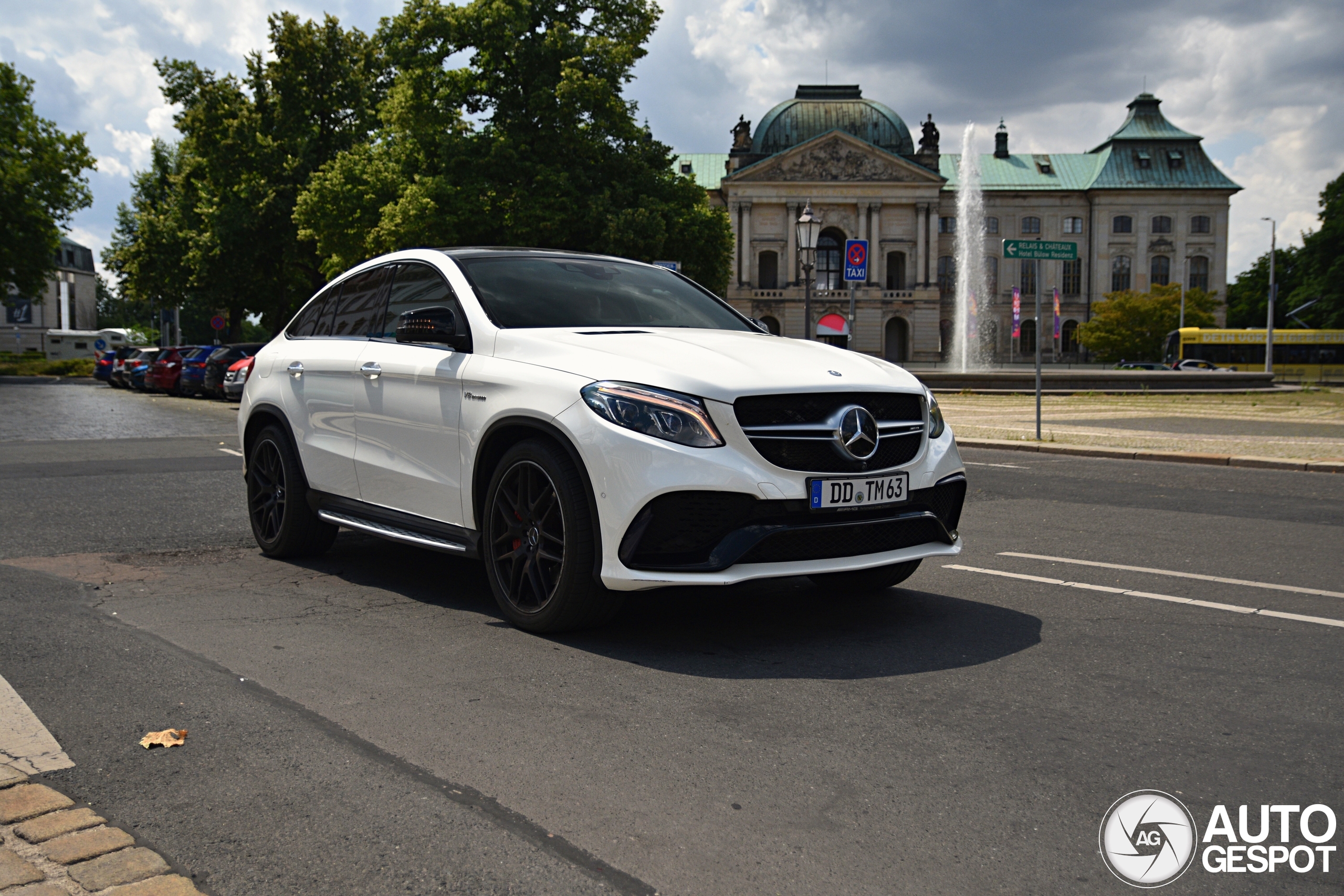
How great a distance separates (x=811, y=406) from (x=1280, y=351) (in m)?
69.5

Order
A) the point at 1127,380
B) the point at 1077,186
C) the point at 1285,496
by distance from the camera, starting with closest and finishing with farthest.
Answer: the point at 1285,496
the point at 1127,380
the point at 1077,186

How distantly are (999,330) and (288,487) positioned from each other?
9879 cm

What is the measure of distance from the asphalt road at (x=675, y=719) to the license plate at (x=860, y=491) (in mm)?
604

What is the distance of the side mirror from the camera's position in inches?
211

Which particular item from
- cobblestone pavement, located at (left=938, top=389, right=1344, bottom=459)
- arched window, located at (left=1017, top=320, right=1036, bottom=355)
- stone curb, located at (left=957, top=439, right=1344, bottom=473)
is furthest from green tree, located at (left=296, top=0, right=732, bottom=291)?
arched window, located at (left=1017, top=320, right=1036, bottom=355)

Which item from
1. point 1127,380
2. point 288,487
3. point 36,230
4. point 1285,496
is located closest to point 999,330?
point 1127,380

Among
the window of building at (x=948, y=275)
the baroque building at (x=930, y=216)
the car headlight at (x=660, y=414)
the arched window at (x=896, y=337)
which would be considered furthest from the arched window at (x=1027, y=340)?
the car headlight at (x=660, y=414)

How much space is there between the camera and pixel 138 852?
8.87ft

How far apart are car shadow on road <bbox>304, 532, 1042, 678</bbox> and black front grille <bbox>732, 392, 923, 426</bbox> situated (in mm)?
943

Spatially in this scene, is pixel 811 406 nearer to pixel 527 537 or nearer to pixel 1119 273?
pixel 527 537

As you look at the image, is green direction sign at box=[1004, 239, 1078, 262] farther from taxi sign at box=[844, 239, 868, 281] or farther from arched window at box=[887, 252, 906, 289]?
arched window at box=[887, 252, 906, 289]

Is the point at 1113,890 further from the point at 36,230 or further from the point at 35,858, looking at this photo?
the point at 36,230

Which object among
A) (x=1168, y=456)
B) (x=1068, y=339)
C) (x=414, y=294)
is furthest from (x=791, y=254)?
(x=414, y=294)

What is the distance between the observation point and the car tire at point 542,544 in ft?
15.2
